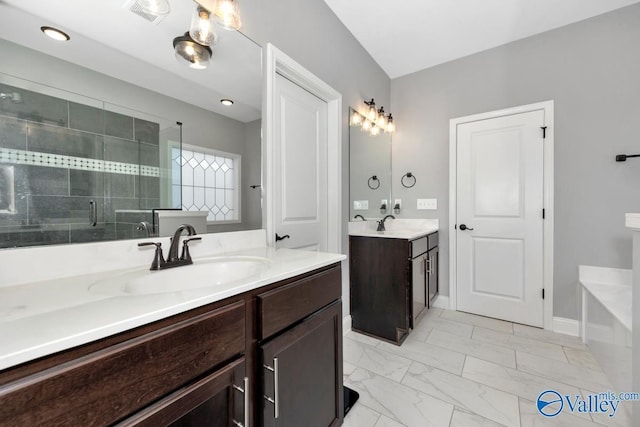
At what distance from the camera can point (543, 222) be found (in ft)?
7.61

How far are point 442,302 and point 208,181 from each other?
105 inches

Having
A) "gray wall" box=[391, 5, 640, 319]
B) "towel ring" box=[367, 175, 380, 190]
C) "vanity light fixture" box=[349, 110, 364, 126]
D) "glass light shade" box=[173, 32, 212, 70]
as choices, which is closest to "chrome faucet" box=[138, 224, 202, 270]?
"glass light shade" box=[173, 32, 212, 70]

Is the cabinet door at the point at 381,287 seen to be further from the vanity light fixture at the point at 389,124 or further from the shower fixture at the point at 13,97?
the shower fixture at the point at 13,97

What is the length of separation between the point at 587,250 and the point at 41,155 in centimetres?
340

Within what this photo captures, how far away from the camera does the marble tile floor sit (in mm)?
1341

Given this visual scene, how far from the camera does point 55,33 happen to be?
0.86 meters

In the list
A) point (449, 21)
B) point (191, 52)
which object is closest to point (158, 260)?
point (191, 52)

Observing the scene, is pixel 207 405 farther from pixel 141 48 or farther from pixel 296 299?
pixel 141 48

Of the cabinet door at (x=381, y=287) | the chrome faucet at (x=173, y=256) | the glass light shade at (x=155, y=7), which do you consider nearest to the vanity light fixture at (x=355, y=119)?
the cabinet door at (x=381, y=287)

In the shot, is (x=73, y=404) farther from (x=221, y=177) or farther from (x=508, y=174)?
(x=508, y=174)

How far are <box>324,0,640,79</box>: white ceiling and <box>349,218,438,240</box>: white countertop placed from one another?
172 centimetres

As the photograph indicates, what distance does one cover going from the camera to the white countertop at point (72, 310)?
1.43 feet

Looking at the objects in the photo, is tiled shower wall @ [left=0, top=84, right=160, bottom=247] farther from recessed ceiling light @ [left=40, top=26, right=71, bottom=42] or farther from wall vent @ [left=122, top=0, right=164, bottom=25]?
wall vent @ [left=122, top=0, right=164, bottom=25]

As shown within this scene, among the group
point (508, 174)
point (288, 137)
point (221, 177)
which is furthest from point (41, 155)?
point (508, 174)
